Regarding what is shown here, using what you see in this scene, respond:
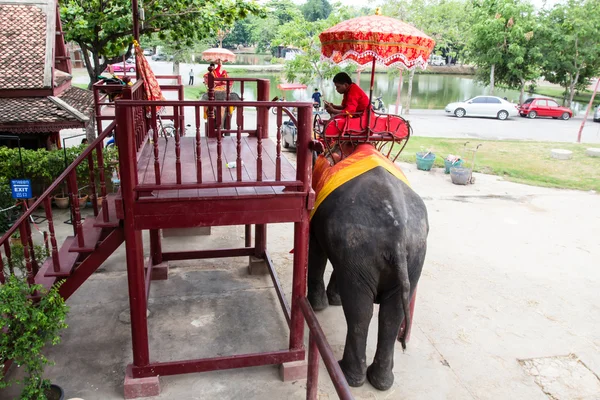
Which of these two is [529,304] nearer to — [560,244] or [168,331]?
[560,244]

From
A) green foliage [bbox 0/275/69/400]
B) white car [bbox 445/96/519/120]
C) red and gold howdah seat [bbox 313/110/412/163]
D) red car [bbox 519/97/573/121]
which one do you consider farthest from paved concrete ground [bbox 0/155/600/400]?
red car [bbox 519/97/573/121]

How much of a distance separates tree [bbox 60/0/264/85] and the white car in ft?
58.6

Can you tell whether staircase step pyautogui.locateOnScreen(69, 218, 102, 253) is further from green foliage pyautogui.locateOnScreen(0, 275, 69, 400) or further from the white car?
the white car

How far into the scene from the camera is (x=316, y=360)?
405 centimetres

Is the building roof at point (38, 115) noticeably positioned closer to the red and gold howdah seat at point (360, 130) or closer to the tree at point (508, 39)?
the red and gold howdah seat at point (360, 130)

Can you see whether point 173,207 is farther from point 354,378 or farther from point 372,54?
point 372,54

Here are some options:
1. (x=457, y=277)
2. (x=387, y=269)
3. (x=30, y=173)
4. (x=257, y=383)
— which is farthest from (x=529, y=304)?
(x=30, y=173)

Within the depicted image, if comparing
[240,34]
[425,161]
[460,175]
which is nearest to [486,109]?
[425,161]

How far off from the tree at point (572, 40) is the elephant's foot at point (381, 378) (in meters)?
27.8

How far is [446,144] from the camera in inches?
683

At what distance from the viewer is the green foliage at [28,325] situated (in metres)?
3.75

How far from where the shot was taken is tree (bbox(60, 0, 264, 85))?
9.95 m

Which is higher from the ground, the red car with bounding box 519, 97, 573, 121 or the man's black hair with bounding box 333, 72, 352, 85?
the man's black hair with bounding box 333, 72, 352, 85

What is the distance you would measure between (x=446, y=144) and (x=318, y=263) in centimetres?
1295
